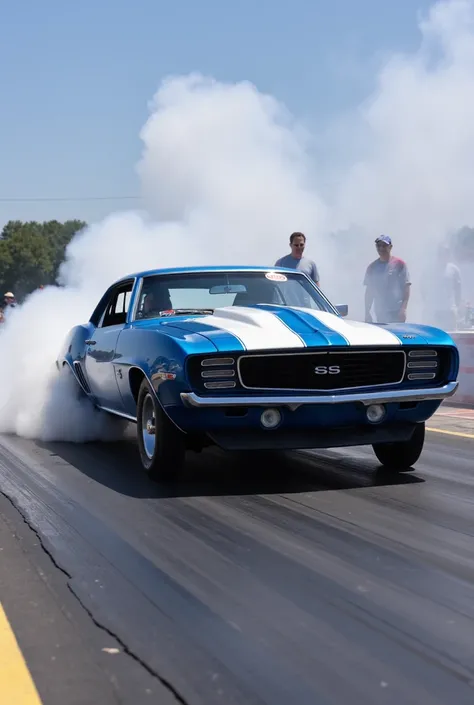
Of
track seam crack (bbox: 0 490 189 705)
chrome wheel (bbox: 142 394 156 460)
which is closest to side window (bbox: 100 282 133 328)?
chrome wheel (bbox: 142 394 156 460)

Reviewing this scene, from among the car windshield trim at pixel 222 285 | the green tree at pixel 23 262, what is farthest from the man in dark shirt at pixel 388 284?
the green tree at pixel 23 262

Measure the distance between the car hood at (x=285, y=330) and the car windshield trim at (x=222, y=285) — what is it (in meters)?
0.41

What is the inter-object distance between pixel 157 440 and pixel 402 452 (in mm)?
1648

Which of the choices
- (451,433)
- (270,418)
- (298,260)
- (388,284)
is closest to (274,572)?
(270,418)

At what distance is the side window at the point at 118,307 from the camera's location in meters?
6.88

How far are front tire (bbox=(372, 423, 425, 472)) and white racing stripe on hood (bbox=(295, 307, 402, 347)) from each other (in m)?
0.70

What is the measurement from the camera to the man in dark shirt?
35.3 feet

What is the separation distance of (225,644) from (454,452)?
4.57 m

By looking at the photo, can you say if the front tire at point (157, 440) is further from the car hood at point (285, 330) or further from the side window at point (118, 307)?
the side window at point (118, 307)

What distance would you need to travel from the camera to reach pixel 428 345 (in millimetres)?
5676

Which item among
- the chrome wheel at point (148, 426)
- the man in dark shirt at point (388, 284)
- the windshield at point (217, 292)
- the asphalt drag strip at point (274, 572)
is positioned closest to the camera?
the asphalt drag strip at point (274, 572)

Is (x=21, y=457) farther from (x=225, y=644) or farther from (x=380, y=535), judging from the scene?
(x=225, y=644)

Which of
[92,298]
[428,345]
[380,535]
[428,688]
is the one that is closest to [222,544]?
[380,535]

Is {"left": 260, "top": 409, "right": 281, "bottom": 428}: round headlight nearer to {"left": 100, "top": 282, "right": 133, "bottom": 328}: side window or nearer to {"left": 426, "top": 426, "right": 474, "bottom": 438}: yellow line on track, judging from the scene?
{"left": 100, "top": 282, "right": 133, "bottom": 328}: side window
